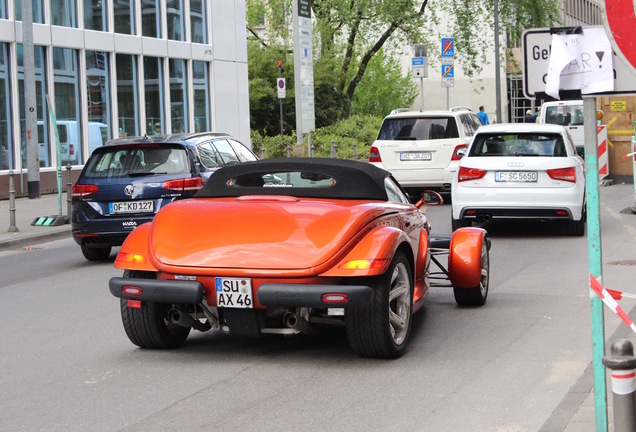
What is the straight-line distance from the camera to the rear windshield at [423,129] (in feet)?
68.8

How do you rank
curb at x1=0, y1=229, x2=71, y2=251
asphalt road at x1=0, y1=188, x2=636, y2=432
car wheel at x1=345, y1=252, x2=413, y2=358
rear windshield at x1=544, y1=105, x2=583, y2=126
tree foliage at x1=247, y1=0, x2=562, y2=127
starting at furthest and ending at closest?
1. tree foliage at x1=247, y1=0, x2=562, y2=127
2. rear windshield at x1=544, y1=105, x2=583, y2=126
3. curb at x1=0, y1=229, x2=71, y2=251
4. car wheel at x1=345, y1=252, x2=413, y2=358
5. asphalt road at x1=0, y1=188, x2=636, y2=432

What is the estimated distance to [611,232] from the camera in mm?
15414

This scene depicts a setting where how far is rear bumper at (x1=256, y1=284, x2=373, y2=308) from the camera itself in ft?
21.6

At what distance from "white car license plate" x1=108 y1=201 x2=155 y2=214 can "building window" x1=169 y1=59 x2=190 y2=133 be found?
833 inches

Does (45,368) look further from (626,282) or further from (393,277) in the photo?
(626,282)

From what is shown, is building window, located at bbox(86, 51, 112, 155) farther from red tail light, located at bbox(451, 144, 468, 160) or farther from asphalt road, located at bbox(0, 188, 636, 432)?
asphalt road, located at bbox(0, 188, 636, 432)

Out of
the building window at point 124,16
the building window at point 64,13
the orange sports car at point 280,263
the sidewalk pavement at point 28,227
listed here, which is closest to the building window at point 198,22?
the building window at point 124,16

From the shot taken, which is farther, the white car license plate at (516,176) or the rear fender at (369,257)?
the white car license plate at (516,176)

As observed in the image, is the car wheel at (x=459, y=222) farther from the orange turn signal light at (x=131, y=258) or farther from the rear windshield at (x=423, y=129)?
the orange turn signal light at (x=131, y=258)

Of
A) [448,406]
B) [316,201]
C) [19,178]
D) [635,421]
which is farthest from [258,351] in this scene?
[19,178]

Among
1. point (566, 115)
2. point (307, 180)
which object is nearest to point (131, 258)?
point (307, 180)

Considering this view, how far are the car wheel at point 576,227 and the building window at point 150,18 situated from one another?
66.4ft

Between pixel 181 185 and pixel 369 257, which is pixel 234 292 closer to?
pixel 369 257

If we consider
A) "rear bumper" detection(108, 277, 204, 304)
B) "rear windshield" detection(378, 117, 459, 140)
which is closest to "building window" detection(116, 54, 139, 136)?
"rear windshield" detection(378, 117, 459, 140)
